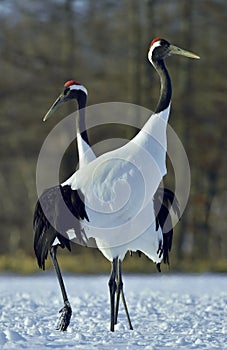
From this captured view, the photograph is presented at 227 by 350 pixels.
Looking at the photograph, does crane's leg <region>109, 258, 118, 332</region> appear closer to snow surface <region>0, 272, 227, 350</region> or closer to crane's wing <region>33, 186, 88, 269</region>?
snow surface <region>0, 272, 227, 350</region>

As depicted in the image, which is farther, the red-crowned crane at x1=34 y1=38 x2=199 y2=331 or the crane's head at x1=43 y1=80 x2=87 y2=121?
the crane's head at x1=43 y1=80 x2=87 y2=121

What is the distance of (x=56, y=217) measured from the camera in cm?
691

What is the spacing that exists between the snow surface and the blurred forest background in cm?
461

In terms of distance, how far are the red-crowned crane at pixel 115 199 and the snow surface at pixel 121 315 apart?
39cm

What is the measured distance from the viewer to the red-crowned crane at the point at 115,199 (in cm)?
674

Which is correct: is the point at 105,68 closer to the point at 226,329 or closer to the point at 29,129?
the point at 29,129

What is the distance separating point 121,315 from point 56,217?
1.85 meters

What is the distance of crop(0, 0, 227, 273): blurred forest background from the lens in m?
18.7

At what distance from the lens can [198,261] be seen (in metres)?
18.4

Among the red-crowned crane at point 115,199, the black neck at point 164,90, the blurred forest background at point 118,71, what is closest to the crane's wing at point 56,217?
the red-crowned crane at point 115,199

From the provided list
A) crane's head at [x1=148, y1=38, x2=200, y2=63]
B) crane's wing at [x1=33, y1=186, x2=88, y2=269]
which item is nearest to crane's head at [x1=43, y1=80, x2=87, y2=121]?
crane's head at [x1=148, y1=38, x2=200, y2=63]

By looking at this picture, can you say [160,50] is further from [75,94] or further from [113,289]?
[113,289]

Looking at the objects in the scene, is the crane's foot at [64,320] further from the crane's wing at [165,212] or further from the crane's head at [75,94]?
the crane's head at [75,94]

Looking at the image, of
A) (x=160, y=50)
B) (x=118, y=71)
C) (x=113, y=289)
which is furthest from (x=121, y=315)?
(x=118, y=71)
